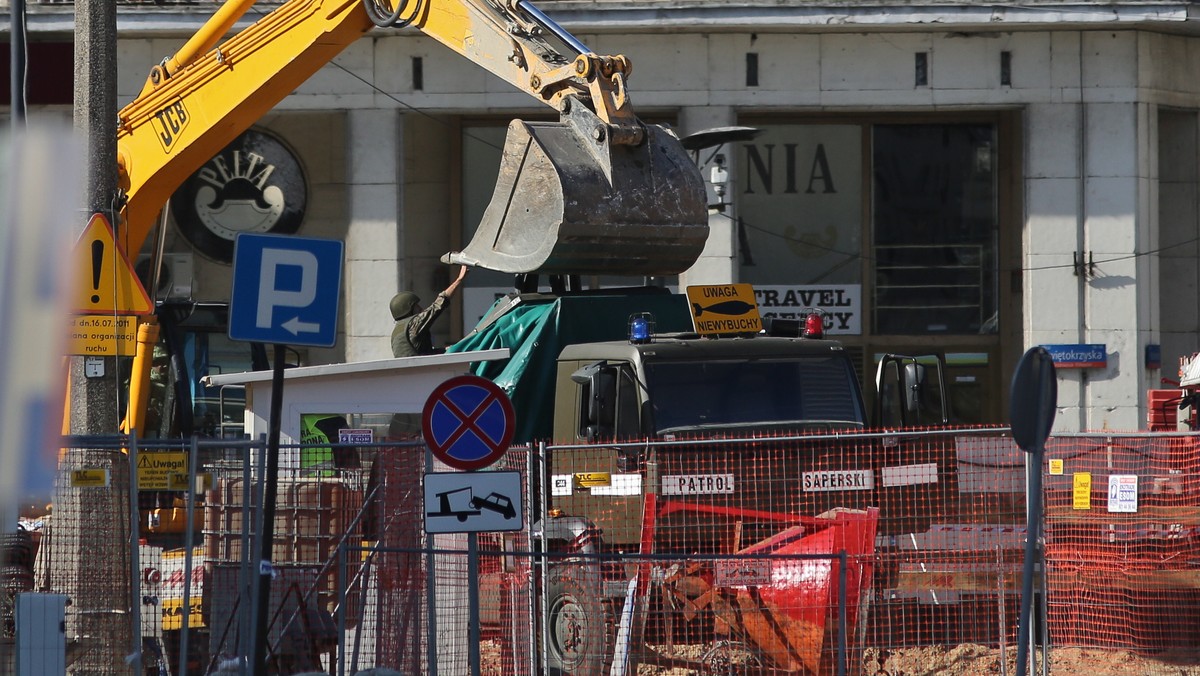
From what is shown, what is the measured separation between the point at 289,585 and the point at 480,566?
4.67ft

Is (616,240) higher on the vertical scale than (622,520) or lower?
higher

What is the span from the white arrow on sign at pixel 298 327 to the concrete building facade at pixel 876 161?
14788 mm

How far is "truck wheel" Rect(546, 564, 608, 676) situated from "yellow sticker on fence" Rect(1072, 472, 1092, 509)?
3.33 meters

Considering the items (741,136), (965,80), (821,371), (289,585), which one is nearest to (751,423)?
(821,371)

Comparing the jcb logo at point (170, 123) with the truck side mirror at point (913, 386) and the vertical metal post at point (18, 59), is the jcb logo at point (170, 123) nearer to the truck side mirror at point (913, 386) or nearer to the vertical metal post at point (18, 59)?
the vertical metal post at point (18, 59)

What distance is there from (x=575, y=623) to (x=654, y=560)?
92 cm

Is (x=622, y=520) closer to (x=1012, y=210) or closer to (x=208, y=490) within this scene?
(x=208, y=490)

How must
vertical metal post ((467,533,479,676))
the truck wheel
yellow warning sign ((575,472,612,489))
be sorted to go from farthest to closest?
yellow warning sign ((575,472,612,489))
the truck wheel
vertical metal post ((467,533,479,676))

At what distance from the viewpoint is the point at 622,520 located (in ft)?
34.2

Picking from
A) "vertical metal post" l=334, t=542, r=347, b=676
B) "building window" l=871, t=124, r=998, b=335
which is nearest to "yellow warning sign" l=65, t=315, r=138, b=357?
"vertical metal post" l=334, t=542, r=347, b=676

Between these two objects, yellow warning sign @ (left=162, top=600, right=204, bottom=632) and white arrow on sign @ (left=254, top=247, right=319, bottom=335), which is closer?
white arrow on sign @ (left=254, top=247, right=319, bottom=335)

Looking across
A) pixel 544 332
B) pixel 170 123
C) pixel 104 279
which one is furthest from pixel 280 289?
pixel 170 123

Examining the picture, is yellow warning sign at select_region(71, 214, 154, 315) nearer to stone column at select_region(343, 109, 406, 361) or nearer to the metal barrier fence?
the metal barrier fence

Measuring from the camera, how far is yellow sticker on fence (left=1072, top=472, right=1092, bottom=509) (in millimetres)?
10289
